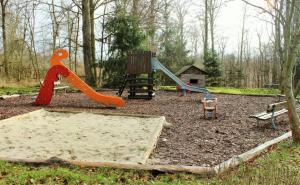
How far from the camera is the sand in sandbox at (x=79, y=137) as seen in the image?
6582 millimetres

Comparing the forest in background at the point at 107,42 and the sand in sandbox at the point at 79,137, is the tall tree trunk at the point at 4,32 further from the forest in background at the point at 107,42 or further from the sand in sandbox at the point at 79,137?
the sand in sandbox at the point at 79,137

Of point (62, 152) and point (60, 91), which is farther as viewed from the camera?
point (60, 91)

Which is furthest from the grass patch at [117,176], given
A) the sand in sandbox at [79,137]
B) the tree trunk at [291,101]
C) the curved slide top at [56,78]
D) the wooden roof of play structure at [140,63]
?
the wooden roof of play structure at [140,63]

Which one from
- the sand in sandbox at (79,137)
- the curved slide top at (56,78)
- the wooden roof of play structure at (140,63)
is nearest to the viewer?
the sand in sandbox at (79,137)

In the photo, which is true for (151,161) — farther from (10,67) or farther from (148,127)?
(10,67)

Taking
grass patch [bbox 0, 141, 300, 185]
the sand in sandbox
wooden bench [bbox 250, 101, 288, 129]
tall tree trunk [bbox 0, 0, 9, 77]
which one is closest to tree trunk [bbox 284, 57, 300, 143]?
wooden bench [bbox 250, 101, 288, 129]

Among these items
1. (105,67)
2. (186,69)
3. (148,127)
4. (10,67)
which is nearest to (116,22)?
(105,67)

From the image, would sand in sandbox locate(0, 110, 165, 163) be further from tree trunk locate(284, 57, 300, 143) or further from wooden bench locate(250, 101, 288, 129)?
tree trunk locate(284, 57, 300, 143)

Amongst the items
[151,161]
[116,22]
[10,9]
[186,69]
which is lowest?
[151,161]

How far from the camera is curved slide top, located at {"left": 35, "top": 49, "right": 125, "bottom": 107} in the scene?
42.0 ft

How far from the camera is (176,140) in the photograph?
815 cm

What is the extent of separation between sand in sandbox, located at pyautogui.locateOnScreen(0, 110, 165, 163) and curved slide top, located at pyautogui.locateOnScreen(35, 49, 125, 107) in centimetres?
200

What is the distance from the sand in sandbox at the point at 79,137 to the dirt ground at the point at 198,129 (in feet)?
1.32

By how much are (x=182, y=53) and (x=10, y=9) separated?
14152 millimetres
